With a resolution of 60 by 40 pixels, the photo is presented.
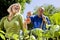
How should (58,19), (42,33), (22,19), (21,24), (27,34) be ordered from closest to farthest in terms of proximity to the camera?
(58,19)
(42,33)
(27,34)
(21,24)
(22,19)

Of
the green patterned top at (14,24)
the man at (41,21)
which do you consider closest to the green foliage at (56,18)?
the man at (41,21)

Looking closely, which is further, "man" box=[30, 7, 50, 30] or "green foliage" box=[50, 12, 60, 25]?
"man" box=[30, 7, 50, 30]

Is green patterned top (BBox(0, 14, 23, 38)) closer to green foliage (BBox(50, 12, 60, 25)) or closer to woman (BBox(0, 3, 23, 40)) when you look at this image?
woman (BBox(0, 3, 23, 40))

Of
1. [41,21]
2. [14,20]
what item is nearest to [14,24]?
[14,20]

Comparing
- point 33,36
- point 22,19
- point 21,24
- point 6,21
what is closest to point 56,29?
point 33,36

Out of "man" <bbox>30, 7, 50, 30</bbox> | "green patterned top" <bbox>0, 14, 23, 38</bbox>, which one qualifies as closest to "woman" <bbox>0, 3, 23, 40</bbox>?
"green patterned top" <bbox>0, 14, 23, 38</bbox>

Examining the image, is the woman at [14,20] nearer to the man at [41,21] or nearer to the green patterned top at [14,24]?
the green patterned top at [14,24]

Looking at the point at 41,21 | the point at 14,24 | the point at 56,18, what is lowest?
the point at 41,21

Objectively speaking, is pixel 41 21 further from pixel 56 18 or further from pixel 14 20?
pixel 56 18

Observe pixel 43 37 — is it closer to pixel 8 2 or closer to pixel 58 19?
pixel 58 19

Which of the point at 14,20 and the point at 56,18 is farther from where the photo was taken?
the point at 14,20

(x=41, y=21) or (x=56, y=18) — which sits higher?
(x=56, y=18)

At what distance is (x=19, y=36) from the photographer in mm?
1254

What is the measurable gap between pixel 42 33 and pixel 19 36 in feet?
0.55
